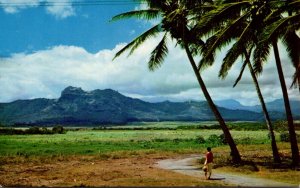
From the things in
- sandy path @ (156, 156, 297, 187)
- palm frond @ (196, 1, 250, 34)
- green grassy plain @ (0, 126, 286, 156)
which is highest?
palm frond @ (196, 1, 250, 34)

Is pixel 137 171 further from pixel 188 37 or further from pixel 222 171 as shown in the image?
pixel 188 37

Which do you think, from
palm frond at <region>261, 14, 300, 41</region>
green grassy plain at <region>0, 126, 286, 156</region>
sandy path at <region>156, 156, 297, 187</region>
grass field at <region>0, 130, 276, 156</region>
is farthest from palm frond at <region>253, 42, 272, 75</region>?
grass field at <region>0, 130, 276, 156</region>

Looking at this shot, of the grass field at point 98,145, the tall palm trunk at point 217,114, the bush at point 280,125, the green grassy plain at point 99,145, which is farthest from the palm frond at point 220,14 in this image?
the bush at point 280,125

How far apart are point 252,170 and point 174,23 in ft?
31.9

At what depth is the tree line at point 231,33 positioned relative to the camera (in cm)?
2141

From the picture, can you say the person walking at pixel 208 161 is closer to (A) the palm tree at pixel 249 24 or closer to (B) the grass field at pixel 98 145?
(A) the palm tree at pixel 249 24

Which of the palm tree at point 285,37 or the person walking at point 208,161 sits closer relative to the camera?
the palm tree at point 285,37

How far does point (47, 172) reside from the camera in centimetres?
2914

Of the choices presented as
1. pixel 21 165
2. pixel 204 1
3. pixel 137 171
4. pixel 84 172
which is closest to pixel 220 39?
pixel 204 1

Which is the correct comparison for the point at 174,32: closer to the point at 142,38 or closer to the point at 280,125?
the point at 142,38

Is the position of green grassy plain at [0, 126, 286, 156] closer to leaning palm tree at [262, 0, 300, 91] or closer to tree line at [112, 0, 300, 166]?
tree line at [112, 0, 300, 166]

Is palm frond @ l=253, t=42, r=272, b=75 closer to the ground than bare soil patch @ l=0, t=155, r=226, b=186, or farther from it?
farther from it

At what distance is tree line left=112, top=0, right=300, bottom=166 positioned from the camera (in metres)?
21.4

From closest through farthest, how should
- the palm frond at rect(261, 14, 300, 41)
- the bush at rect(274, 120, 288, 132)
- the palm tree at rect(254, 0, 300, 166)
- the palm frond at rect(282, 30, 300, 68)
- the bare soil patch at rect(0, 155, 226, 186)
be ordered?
1. the palm frond at rect(261, 14, 300, 41)
2. the palm tree at rect(254, 0, 300, 166)
3. the bare soil patch at rect(0, 155, 226, 186)
4. the palm frond at rect(282, 30, 300, 68)
5. the bush at rect(274, 120, 288, 132)
